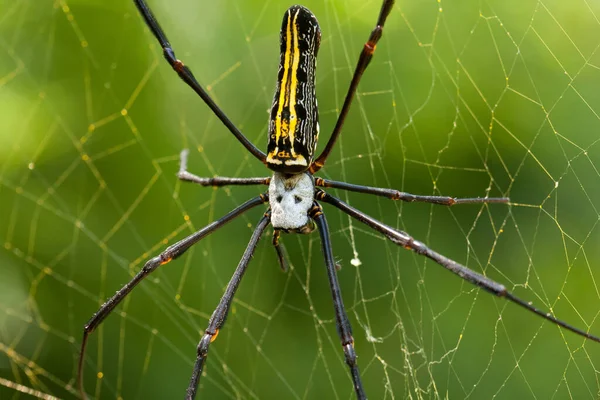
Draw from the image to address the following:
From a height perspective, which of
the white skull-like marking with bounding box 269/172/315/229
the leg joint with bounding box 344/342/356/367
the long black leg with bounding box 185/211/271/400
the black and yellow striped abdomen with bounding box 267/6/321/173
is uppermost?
the black and yellow striped abdomen with bounding box 267/6/321/173

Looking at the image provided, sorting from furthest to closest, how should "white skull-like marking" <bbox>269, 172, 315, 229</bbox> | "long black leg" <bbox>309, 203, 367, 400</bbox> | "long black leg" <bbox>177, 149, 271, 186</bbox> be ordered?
"long black leg" <bbox>177, 149, 271, 186</bbox>
"white skull-like marking" <bbox>269, 172, 315, 229</bbox>
"long black leg" <bbox>309, 203, 367, 400</bbox>

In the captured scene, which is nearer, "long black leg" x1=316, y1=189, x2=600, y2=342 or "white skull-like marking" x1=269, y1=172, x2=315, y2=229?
"long black leg" x1=316, y1=189, x2=600, y2=342

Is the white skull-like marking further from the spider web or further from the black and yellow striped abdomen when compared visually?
the spider web

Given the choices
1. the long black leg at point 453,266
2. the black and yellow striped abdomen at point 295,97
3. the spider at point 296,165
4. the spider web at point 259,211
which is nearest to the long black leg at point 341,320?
the spider at point 296,165

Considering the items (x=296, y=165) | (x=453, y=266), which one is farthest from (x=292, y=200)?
(x=453, y=266)

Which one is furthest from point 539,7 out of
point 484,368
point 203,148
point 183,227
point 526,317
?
point 183,227

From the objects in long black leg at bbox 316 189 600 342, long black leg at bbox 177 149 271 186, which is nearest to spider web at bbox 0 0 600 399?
long black leg at bbox 177 149 271 186
